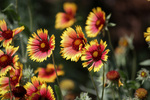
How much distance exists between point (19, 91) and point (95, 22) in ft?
1.73

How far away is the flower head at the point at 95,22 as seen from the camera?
1137mm

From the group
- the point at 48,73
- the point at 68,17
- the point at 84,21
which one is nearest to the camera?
the point at 48,73

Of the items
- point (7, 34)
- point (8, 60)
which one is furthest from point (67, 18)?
point (8, 60)

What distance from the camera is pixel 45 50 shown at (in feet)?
3.26

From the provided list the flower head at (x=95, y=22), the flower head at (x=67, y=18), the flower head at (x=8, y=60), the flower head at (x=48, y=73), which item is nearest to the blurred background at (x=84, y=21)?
the flower head at (x=67, y=18)

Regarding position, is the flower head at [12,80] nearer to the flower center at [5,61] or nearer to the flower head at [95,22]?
the flower center at [5,61]

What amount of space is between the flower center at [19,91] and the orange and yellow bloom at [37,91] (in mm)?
29

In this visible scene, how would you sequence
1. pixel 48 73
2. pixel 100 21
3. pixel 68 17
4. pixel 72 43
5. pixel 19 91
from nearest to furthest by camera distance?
pixel 19 91 → pixel 72 43 → pixel 100 21 → pixel 48 73 → pixel 68 17

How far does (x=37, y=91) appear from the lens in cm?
94

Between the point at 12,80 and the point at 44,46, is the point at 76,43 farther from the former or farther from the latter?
the point at 12,80

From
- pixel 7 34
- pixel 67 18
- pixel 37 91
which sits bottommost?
pixel 37 91

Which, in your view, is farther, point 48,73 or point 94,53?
point 48,73

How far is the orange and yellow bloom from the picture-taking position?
0.90 meters

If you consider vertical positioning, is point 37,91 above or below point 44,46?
below
